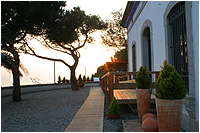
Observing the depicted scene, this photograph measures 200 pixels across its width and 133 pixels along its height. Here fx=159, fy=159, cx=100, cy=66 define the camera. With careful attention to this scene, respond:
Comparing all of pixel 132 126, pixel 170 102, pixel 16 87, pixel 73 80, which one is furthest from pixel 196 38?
pixel 73 80

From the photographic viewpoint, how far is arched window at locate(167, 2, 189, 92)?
3.96 metres

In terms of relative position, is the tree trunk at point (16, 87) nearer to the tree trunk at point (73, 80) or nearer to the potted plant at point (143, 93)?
the tree trunk at point (73, 80)

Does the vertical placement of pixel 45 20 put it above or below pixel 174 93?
above

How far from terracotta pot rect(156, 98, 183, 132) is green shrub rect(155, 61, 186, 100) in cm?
12

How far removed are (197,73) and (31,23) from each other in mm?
8601

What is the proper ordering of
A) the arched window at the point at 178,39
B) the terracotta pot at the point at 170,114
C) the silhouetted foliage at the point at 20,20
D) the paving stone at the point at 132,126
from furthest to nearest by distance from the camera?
the silhouetted foliage at the point at 20,20, the arched window at the point at 178,39, the paving stone at the point at 132,126, the terracotta pot at the point at 170,114

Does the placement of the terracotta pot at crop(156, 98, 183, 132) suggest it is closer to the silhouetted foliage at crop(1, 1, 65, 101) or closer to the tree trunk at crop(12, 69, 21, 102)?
the silhouetted foliage at crop(1, 1, 65, 101)

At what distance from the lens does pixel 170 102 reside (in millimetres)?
2609

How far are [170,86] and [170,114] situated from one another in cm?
46

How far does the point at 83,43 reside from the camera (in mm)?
15422

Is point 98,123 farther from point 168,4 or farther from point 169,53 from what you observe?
point 168,4

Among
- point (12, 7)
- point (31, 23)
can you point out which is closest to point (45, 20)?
point (31, 23)

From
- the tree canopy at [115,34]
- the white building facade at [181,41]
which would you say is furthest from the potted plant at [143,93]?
the tree canopy at [115,34]

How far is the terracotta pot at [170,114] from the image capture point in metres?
2.61
